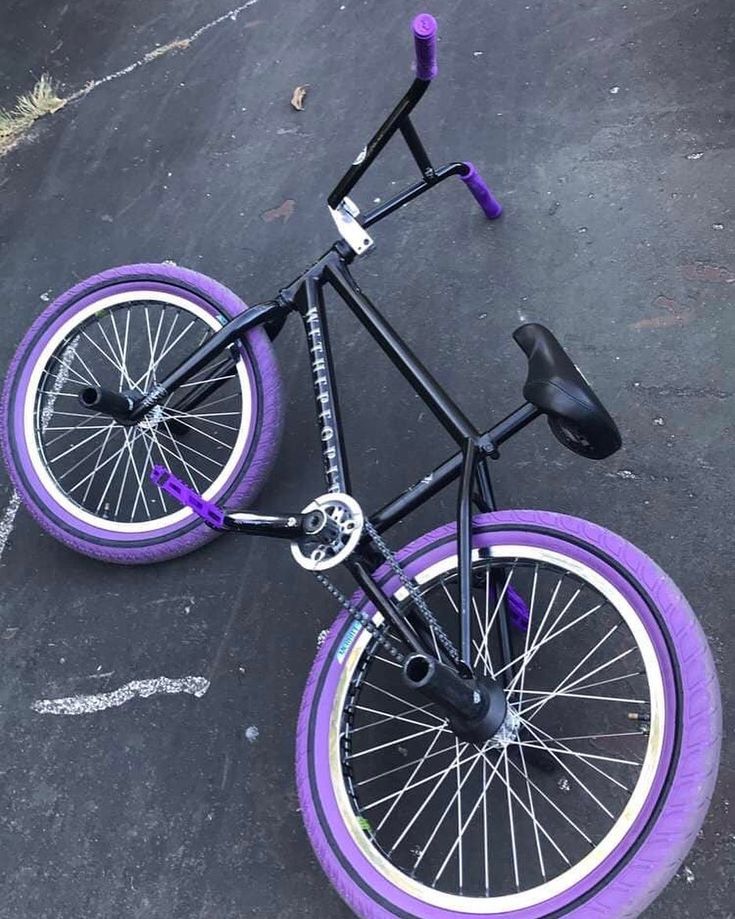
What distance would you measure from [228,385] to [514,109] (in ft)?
5.22

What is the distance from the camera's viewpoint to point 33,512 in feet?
7.90

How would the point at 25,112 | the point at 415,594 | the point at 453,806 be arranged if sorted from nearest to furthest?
the point at 415,594 → the point at 453,806 → the point at 25,112

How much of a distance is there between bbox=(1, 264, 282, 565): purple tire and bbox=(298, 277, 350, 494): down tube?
24 cm

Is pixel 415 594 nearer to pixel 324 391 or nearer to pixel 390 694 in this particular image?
pixel 390 694

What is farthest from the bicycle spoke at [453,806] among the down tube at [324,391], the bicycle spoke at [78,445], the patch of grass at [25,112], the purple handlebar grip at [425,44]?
the patch of grass at [25,112]

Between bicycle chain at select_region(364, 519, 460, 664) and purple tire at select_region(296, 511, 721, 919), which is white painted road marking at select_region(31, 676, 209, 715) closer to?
purple tire at select_region(296, 511, 721, 919)

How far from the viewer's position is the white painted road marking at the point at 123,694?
2281 millimetres

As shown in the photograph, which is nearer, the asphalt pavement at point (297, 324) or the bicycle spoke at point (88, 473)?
the asphalt pavement at point (297, 324)

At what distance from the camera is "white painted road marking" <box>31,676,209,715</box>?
2.28 meters

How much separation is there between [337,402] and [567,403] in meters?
0.72

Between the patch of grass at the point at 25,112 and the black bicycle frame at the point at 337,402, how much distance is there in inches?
74.0

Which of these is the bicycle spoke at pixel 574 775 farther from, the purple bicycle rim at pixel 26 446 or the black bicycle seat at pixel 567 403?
the purple bicycle rim at pixel 26 446

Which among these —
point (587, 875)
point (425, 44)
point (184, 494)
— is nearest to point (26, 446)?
point (184, 494)

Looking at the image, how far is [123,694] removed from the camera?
2.29 metres
